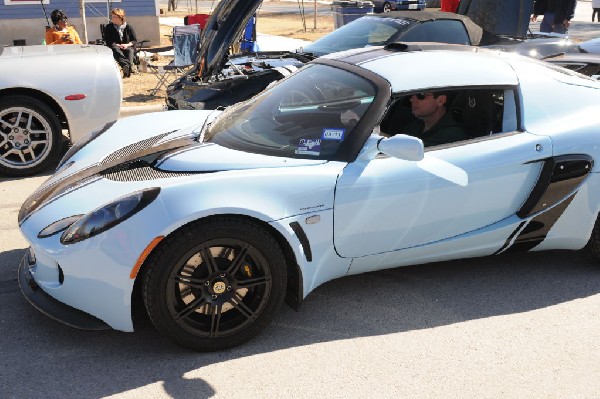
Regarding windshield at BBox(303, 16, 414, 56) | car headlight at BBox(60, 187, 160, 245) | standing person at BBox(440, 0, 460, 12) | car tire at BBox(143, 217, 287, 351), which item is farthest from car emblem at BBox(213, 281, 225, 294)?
standing person at BBox(440, 0, 460, 12)

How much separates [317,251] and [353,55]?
1498 millimetres

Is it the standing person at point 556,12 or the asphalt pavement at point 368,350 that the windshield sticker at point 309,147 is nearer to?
the asphalt pavement at point 368,350

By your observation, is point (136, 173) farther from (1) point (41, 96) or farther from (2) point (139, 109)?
(2) point (139, 109)

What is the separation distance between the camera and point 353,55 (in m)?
4.53

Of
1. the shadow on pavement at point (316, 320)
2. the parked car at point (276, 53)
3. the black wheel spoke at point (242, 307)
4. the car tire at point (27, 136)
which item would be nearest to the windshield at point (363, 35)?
the parked car at point (276, 53)

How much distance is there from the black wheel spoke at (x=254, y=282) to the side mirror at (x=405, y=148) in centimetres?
89

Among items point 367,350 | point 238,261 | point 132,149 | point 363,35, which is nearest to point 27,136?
point 132,149

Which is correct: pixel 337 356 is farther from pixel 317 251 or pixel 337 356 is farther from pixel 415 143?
pixel 415 143

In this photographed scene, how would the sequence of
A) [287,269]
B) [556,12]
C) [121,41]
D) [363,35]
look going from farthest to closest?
[121,41]
[556,12]
[363,35]
[287,269]

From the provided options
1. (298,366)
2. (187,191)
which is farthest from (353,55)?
(298,366)

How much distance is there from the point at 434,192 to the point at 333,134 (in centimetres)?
62

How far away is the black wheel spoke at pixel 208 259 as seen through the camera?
11.0 ft

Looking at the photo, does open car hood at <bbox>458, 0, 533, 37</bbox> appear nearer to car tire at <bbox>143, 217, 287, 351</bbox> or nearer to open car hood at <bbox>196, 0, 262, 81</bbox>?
open car hood at <bbox>196, 0, 262, 81</bbox>

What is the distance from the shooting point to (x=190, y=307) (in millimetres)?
3404
